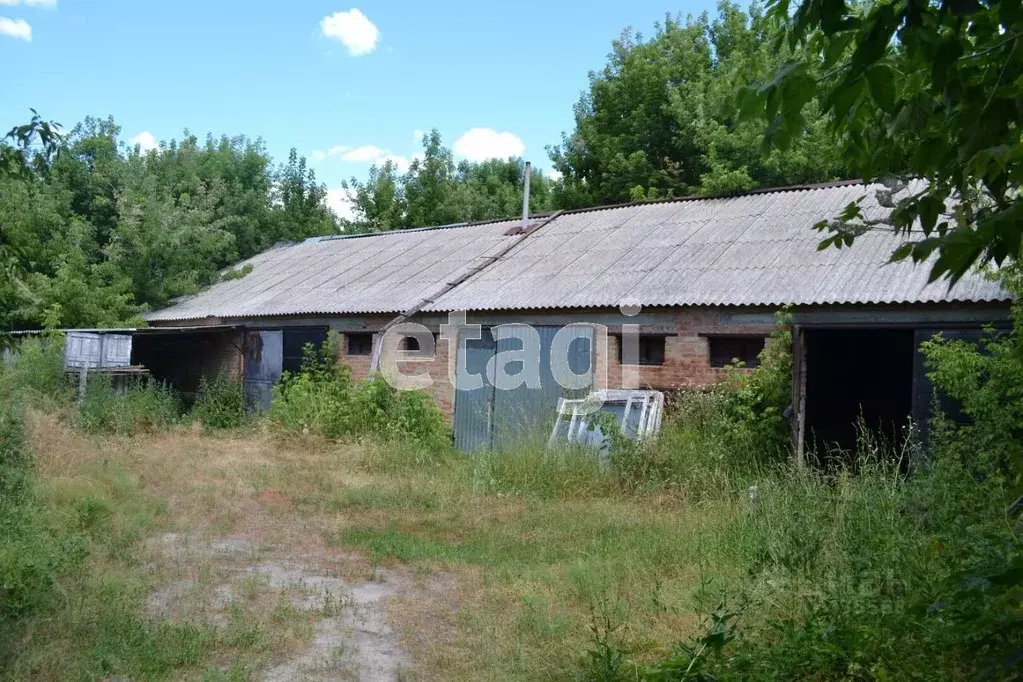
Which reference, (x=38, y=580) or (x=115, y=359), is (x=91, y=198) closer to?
(x=115, y=359)

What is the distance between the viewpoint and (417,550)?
286 inches

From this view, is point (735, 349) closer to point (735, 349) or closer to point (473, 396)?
point (735, 349)

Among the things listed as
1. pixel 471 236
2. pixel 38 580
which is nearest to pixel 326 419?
pixel 471 236

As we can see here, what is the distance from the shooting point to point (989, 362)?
7.06 metres

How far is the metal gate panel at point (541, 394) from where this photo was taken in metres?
11.8

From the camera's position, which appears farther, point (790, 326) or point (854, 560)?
point (790, 326)

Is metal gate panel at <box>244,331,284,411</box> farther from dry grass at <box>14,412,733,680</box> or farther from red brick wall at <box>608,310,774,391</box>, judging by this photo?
red brick wall at <box>608,310,774,391</box>

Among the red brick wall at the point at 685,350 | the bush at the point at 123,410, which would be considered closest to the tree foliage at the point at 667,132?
the red brick wall at the point at 685,350

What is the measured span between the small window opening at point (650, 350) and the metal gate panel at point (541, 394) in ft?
1.91

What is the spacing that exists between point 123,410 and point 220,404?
234 cm

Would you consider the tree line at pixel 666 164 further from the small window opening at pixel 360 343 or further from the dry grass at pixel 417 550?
the small window opening at pixel 360 343

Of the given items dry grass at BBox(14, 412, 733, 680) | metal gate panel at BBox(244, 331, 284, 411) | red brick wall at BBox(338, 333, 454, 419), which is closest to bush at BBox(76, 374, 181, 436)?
dry grass at BBox(14, 412, 733, 680)

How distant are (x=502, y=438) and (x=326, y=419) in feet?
10.5

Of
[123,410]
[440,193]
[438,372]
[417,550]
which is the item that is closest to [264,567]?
[417,550]
